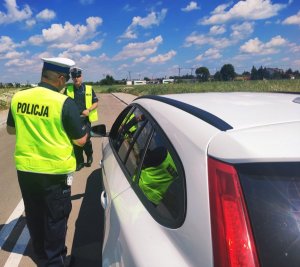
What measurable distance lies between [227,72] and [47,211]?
11831 cm

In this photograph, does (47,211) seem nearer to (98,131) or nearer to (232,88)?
(98,131)

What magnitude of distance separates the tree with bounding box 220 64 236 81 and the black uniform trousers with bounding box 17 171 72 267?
377ft

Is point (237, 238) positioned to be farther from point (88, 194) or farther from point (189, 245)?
point (88, 194)

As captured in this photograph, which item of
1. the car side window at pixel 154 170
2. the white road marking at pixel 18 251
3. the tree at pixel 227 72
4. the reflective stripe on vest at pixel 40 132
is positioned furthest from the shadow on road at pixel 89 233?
the tree at pixel 227 72

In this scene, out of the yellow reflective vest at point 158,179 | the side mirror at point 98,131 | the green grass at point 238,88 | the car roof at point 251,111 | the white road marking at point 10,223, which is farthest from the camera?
the green grass at point 238,88

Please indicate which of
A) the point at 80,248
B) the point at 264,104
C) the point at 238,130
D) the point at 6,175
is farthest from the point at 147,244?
the point at 6,175

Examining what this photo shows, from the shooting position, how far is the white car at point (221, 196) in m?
1.43

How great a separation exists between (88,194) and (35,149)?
2987 millimetres

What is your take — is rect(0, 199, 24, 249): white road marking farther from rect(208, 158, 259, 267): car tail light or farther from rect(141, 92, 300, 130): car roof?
rect(208, 158, 259, 267): car tail light

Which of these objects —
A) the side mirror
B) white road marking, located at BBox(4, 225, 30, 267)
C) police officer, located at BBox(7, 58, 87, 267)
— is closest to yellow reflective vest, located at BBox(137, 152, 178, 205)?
police officer, located at BBox(7, 58, 87, 267)

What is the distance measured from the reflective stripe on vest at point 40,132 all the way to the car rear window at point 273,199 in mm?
2017

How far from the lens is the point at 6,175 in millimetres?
7840

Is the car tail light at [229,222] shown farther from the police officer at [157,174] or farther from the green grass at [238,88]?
the green grass at [238,88]

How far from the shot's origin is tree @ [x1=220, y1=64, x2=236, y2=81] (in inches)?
4547
